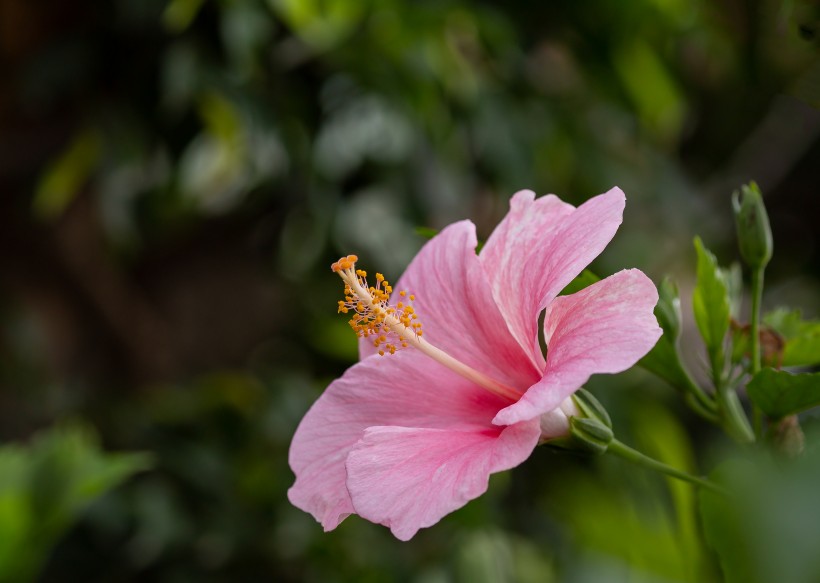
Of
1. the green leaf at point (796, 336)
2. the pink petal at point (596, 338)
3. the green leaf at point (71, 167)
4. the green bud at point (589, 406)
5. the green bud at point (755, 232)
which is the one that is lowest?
the green leaf at point (796, 336)

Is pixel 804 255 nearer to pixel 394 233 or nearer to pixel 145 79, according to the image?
pixel 394 233

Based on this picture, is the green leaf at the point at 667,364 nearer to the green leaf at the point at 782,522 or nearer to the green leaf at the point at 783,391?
the green leaf at the point at 783,391

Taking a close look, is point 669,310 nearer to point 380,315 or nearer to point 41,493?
point 380,315

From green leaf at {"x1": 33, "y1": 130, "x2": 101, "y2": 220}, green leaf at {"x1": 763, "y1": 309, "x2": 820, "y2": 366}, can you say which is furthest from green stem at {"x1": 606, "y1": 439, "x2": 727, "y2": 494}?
green leaf at {"x1": 33, "y1": 130, "x2": 101, "y2": 220}

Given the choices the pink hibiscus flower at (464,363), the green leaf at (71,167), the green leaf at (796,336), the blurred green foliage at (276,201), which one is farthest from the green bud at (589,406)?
the green leaf at (71,167)

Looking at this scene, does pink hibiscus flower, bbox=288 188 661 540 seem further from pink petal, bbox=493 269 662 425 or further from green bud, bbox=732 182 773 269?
green bud, bbox=732 182 773 269
